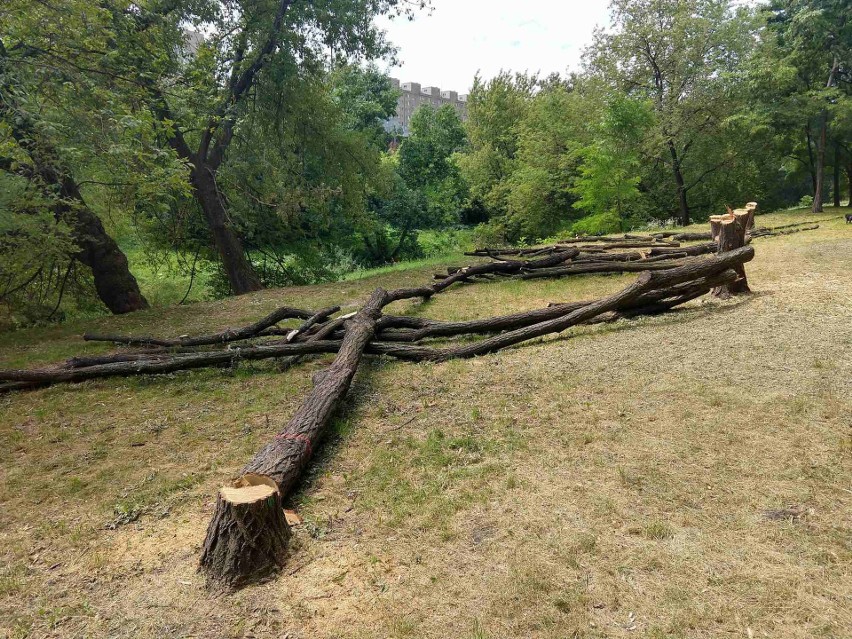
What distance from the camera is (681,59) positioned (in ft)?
70.9

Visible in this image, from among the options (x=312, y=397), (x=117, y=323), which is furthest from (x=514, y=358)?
(x=117, y=323)

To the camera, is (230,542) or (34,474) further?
(34,474)

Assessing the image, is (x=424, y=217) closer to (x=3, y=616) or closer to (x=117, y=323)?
(x=117, y=323)

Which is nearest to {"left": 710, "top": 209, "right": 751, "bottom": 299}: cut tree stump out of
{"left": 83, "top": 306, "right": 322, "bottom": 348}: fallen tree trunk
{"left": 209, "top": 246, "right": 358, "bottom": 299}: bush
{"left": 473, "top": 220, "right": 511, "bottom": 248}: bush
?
{"left": 83, "top": 306, "right": 322, "bottom": 348}: fallen tree trunk

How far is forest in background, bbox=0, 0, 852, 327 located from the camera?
754cm

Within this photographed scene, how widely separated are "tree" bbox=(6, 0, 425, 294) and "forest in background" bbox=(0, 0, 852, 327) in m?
0.06

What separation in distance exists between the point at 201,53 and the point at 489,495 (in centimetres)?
1112

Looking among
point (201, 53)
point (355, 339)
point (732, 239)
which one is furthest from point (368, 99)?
point (355, 339)

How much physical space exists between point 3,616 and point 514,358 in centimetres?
478

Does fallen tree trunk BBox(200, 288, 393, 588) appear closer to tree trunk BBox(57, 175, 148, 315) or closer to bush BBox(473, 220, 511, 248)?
tree trunk BBox(57, 175, 148, 315)

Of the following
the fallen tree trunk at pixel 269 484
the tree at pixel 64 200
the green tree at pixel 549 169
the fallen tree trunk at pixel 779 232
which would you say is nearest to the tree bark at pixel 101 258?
the tree at pixel 64 200

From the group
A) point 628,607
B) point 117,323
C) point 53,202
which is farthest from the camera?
point 117,323

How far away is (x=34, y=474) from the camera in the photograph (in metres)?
3.98

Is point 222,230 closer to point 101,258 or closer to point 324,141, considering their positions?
point 101,258
